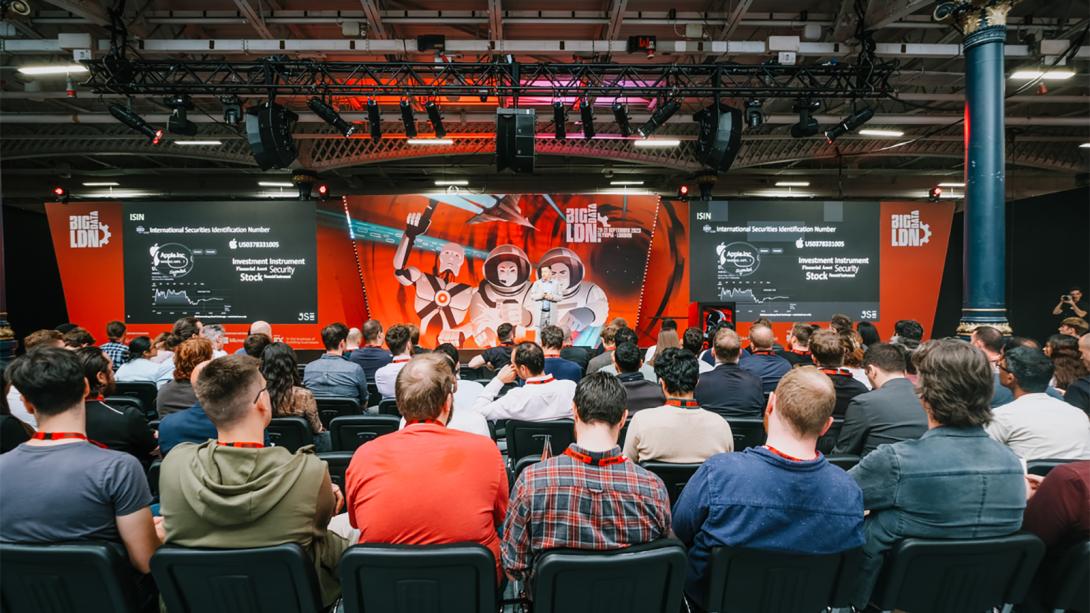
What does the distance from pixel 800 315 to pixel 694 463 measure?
9193 millimetres

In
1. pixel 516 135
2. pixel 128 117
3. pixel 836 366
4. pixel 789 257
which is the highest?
pixel 128 117

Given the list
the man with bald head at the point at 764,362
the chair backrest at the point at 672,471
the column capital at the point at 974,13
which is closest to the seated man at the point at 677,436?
the chair backrest at the point at 672,471

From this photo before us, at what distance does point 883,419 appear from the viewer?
267 centimetres

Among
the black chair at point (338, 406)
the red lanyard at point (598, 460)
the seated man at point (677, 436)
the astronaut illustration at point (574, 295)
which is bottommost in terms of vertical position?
the black chair at point (338, 406)

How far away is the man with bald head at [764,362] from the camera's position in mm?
4371

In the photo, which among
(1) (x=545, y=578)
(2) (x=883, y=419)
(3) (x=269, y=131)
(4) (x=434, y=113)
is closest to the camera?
(1) (x=545, y=578)

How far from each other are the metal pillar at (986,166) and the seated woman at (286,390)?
5.62 metres

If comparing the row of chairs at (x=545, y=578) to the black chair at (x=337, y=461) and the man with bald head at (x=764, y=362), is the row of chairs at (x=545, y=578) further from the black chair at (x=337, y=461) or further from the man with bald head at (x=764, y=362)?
the man with bald head at (x=764, y=362)

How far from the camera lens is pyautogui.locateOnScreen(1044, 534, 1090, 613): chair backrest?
164 centimetres

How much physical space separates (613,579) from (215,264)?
11.1 m

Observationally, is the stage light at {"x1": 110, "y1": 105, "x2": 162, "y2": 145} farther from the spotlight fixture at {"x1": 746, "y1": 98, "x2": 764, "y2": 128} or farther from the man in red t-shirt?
the spotlight fixture at {"x1": 746, "y1": 98, "x2": 764, "y2": 128}

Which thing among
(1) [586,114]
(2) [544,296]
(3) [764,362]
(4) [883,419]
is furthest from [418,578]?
(2) [544,296]

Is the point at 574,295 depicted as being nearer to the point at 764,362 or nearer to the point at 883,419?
the point at 764,362

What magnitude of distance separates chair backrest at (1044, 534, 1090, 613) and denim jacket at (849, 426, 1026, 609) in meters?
0.15
